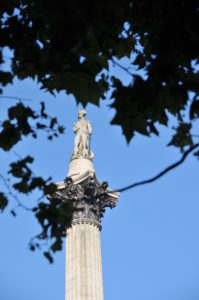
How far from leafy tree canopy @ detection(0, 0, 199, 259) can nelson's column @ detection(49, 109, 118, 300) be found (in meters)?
13.3

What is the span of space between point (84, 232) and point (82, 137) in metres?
6.15

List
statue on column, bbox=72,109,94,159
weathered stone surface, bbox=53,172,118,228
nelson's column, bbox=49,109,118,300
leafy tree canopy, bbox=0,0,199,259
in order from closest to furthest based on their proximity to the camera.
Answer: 1. leafy tree canopy, bbox=0,0,199,259
2. nelson's column, bbox=49,109,118,300
3. weathered stone surface, bbox=53,172,118,228
4. statue on column, bbox=72,109,94,159

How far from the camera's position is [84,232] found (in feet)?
75.7

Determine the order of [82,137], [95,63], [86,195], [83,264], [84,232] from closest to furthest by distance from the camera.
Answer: [95,63] → [83,264] → [84,232] → [86,195] → [82,137]

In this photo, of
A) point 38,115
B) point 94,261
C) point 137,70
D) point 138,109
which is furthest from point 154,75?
point 94,261

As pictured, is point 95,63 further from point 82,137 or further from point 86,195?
point 82,137

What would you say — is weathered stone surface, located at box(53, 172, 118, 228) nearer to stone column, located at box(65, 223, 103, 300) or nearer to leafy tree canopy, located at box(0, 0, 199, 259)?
stone column, located at box(65, 223, 103, 300)

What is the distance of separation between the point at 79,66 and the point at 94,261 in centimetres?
1618

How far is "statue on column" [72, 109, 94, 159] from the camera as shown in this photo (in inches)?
1068

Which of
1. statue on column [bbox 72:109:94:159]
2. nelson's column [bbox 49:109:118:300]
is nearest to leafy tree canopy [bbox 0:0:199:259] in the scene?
nelson's column [bbox 49:109:118:300]

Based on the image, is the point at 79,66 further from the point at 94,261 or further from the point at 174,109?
the point at 94,261

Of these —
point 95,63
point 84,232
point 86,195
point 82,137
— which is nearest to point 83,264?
point 84,232

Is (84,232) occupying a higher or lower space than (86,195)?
lower

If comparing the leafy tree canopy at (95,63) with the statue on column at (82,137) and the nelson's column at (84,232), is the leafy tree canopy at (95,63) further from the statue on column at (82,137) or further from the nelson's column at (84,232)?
the statue on column at (82,137)
